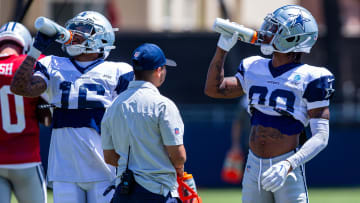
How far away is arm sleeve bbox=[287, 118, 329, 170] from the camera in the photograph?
414cm

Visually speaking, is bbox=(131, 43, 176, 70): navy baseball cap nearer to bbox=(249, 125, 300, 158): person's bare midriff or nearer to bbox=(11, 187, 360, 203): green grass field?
bbox=(249, 125, 300, 158): person's bare midriff

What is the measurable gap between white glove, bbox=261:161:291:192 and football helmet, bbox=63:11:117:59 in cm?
155

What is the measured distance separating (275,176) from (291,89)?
24.3 inches

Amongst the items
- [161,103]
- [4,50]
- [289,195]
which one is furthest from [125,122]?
[4,50]

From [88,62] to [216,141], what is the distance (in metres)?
6.18

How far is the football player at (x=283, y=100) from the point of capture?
13.9 feet

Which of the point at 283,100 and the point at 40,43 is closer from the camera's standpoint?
the point at 283,100

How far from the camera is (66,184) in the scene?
455 cm

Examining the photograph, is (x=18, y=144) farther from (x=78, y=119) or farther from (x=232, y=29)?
(x=232, y=29)

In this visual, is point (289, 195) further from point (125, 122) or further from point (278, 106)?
point (125, 122)

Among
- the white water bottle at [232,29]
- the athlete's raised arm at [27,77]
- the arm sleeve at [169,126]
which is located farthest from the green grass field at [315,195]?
the arm sleeve at [169,126]

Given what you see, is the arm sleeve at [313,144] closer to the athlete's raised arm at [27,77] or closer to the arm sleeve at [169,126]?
the arm sleeve at [169,126]

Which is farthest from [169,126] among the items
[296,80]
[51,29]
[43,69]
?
[43,69]

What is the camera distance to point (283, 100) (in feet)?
14.1
